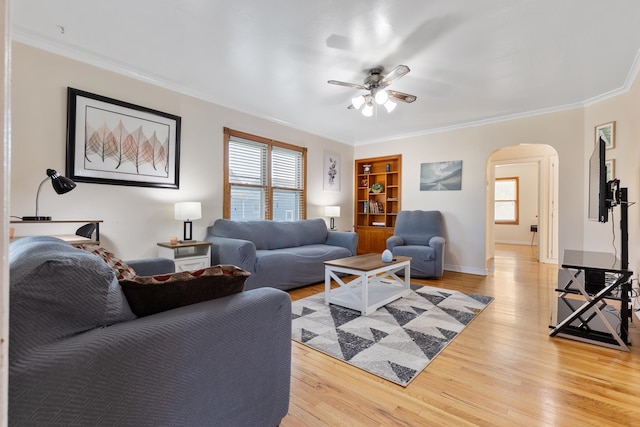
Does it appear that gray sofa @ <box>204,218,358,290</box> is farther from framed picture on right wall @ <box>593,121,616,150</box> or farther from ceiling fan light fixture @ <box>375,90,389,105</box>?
framed picture on right wall @ <box>593,121,616,150</box>

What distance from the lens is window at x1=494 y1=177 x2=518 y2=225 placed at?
9.01m

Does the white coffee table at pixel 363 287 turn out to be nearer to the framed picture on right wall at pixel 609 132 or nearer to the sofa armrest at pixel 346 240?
the sofa armrest at pixel 346 240

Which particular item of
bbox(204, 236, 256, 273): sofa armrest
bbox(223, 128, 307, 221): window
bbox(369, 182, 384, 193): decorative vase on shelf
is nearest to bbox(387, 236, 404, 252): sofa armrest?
bbox(369, 182, 384, 193): decorative vase on shelf

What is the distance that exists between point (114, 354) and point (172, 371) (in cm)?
19

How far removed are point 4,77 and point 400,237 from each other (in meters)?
5.12

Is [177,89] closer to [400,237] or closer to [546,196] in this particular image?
[400,237]

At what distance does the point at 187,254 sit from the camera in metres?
3.55

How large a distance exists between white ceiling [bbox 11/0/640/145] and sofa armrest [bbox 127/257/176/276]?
1897mm

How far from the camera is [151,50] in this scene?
2.79 metres

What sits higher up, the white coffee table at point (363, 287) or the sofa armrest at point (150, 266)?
the sofa armrest at point (150, 266)

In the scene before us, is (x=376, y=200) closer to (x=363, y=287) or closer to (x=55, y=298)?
(x=363, y=287)

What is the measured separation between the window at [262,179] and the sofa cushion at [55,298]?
10.8 feet

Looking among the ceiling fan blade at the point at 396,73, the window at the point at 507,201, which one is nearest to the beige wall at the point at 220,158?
the ceiling fan blade at the point at 396,73

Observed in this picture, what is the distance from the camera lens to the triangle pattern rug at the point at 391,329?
6.70 ft
